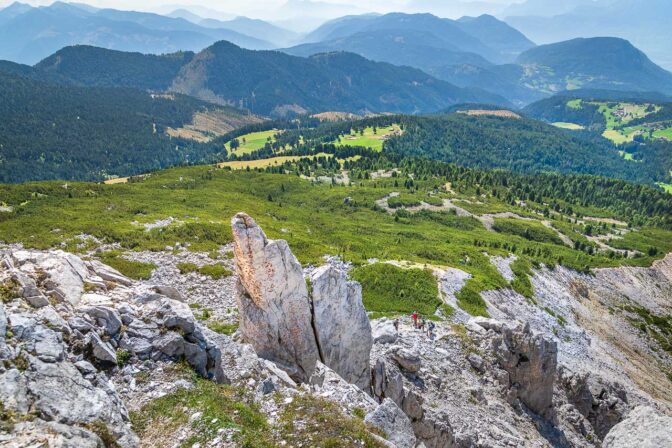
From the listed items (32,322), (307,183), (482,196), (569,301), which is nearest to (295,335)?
(32,322)

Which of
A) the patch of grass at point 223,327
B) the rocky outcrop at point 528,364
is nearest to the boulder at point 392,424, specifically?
the patch of grass at point 223,327

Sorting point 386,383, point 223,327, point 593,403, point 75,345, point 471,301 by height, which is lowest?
point 593,403

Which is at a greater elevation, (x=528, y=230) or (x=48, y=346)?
(x=48, y=346)

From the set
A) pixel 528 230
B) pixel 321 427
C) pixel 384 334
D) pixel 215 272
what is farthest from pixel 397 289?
pixel 528 230

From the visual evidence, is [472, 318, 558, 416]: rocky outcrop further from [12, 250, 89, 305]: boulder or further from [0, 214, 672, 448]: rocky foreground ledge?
[12, 250, 89, 305]: boulder

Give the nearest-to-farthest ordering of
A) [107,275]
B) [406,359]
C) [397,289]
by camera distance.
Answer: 1. [107,275]
2. [406,359]
3. [397,289]

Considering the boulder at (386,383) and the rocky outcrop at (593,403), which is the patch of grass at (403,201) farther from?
the boulder at (386,383)

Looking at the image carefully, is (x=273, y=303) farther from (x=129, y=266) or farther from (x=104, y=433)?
(x=129, y=266)

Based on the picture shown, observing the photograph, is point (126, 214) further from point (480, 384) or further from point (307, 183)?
point (307, 183)
